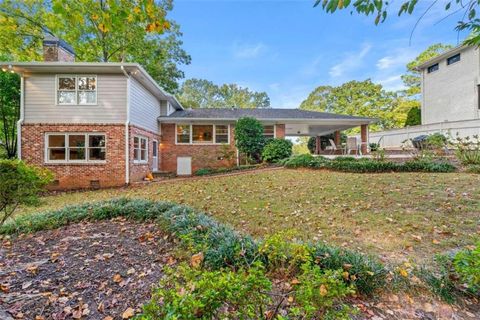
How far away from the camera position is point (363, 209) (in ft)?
16.5

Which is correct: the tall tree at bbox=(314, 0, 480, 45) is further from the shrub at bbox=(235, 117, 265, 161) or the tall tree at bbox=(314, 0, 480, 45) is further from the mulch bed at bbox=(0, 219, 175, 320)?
the shrub at bbox=(235, 117, 265, 161)

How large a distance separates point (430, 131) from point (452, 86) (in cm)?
503

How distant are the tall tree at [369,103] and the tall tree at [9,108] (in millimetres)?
28809

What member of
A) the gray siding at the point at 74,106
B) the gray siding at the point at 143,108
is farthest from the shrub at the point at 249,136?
the gray siding at the point at 74,106

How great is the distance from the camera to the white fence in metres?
13.4

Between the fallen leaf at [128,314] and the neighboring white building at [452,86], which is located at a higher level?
the neighboring white building at [452,86]

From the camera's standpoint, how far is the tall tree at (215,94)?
137 feet

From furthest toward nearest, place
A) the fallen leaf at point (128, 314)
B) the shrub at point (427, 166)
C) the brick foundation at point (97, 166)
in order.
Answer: the brick foundation at point (97, 166) < the shrub at point (427, 166) < the fallen leaf at point (128, 314)

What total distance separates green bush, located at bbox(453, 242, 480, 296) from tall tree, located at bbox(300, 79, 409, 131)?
26.7 meters

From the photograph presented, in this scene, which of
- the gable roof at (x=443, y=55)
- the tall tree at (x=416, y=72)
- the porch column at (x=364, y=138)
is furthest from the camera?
the tall tree at (x=416, y=72)

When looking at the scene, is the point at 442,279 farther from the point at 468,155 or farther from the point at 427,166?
the point at 468,155

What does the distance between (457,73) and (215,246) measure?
2198 cm

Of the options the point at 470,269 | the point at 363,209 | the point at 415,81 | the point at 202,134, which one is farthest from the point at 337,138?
the point at 470,269

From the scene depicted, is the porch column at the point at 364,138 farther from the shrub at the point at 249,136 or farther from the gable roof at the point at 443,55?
the gable roof at the point at 443,55
